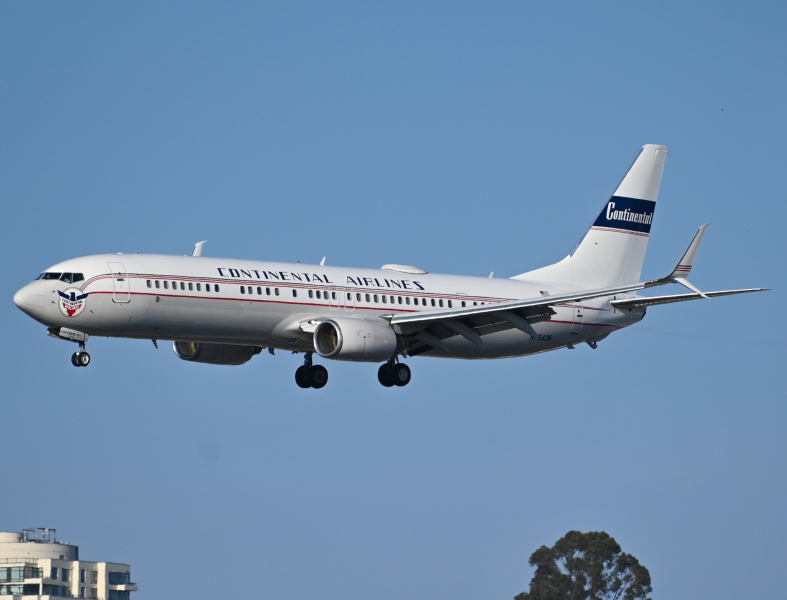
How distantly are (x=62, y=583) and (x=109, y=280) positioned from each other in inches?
2427

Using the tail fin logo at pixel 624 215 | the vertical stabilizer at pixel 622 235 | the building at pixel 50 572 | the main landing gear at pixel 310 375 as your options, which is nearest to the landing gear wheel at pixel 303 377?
the main landing gear at pixel 310 375

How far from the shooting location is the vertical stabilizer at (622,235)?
2542 inches

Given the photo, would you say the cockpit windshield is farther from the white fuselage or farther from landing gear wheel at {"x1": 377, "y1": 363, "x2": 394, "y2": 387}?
landing gear wheel at {"x1": 377, "y1": 363, "x2": 394, "y2": 387}

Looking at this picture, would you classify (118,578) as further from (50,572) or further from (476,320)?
(476,320)

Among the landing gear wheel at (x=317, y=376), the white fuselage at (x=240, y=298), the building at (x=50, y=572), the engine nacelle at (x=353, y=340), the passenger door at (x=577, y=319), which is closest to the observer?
the white fuselage at (x=240, y=298)

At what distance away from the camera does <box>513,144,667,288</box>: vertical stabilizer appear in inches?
2542

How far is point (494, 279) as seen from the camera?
60.7m

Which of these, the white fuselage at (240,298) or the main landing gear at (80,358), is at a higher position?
the white fuselage at (240,298)

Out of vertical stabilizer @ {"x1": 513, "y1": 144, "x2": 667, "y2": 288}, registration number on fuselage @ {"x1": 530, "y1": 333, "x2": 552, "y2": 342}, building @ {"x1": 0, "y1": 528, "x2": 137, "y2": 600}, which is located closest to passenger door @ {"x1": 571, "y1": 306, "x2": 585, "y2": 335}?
registration number on fuselage @ {"x1": 530, "y1": 333, "x2": 552, "y2": 342}

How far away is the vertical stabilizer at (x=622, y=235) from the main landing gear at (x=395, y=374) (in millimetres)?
10438

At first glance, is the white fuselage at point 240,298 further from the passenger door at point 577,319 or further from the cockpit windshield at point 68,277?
the passenger door at point 577,319

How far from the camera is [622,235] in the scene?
6581 cm

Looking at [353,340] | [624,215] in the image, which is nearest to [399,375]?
[353,340]

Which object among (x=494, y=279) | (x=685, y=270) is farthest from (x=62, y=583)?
(x=685, y=270)
